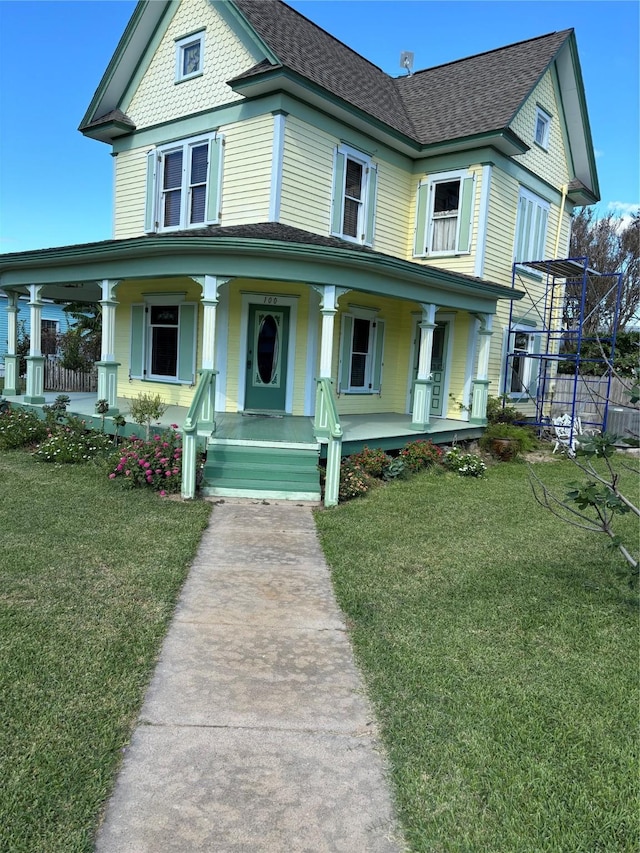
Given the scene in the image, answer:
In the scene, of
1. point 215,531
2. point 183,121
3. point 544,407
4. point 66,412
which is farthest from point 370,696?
point 544,407

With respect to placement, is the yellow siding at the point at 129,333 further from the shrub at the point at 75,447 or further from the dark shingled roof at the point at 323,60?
the dark shingled roof at the point at 323,60

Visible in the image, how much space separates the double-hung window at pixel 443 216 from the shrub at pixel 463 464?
16.6 feet

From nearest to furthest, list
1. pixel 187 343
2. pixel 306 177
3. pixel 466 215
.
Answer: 1. pixel 306 177
2. pixel 187 343
3. pixel 466 215

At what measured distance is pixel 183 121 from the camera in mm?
12898

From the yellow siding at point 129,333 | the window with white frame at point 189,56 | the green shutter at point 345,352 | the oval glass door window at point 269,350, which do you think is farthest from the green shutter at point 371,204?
the window with white frame at point 189,56

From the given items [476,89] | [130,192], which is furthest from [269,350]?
[476,89]

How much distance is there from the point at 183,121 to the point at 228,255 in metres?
5.16

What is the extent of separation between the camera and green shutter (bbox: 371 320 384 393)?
45.1 ft

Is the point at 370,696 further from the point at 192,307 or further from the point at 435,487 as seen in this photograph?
the point at 192,307

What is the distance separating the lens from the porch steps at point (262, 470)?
8.72 metres

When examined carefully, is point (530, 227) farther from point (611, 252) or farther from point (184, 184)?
point (611, 252)

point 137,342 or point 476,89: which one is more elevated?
point 476,89

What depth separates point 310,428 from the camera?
1069cm

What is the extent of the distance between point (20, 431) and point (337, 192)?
7717mm
